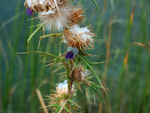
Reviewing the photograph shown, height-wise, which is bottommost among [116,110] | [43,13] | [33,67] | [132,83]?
[116,110]

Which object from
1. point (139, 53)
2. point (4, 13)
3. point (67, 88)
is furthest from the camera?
point (4, 13)

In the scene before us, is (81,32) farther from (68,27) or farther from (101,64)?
(101,64)

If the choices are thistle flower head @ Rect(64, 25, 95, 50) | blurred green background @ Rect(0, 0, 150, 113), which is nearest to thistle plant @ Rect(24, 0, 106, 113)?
thistle flower head @ Rect(64, 25, 95, 50)

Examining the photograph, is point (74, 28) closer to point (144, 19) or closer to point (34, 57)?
point (34, 57)

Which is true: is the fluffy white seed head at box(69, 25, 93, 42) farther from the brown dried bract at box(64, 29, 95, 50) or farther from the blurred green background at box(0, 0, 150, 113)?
the blurred green background at box(0, 0, 150, 113)

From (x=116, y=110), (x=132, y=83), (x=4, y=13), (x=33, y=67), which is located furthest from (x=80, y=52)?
(x=4, y=13)

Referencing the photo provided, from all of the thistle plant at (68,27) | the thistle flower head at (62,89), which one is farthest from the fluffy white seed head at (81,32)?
the thistle flower head at (62,89)

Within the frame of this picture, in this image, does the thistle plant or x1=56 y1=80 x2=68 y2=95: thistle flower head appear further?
x1=56 y1=80 x2=68 y2=95: thistle flower head

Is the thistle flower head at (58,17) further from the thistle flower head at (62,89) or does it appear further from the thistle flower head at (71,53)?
the thistle flower head at (62,89)
